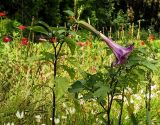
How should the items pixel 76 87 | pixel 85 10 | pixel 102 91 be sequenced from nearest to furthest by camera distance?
pixel 102 91
pixel 76 87
pixel 85 10

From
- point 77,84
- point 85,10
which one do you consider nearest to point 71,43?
point 77,84

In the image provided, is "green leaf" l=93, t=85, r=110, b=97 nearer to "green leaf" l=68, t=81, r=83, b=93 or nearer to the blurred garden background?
the blurred garden background

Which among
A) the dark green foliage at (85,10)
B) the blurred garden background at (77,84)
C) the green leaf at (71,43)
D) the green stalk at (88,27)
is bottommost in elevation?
the blurred garden background at (77,84)

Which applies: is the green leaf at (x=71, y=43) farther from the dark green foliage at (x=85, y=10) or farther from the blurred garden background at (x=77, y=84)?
the dark green foliage at (x=85, y=10)

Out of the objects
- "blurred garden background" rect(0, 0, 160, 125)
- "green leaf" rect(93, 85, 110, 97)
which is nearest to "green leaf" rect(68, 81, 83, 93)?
"blurred garden background" rect(0, 0, 160, 125)

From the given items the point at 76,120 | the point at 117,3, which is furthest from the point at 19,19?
the point at 76,120

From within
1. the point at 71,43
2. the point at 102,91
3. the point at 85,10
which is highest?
the point at 85,10

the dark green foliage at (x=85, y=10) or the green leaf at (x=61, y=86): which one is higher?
the dark green foliage at (x=85, y=10)

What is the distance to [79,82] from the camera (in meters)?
2.43

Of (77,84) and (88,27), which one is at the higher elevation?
(88,27)

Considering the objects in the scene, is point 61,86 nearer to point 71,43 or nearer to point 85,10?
point 71,43

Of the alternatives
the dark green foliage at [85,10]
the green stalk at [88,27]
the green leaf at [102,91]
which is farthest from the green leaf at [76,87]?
the dark green foliage at [85,10]

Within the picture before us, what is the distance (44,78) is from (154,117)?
1066mm

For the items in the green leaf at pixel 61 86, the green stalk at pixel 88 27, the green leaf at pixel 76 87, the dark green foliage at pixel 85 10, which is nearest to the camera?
the green stalk at pixel 88 27
